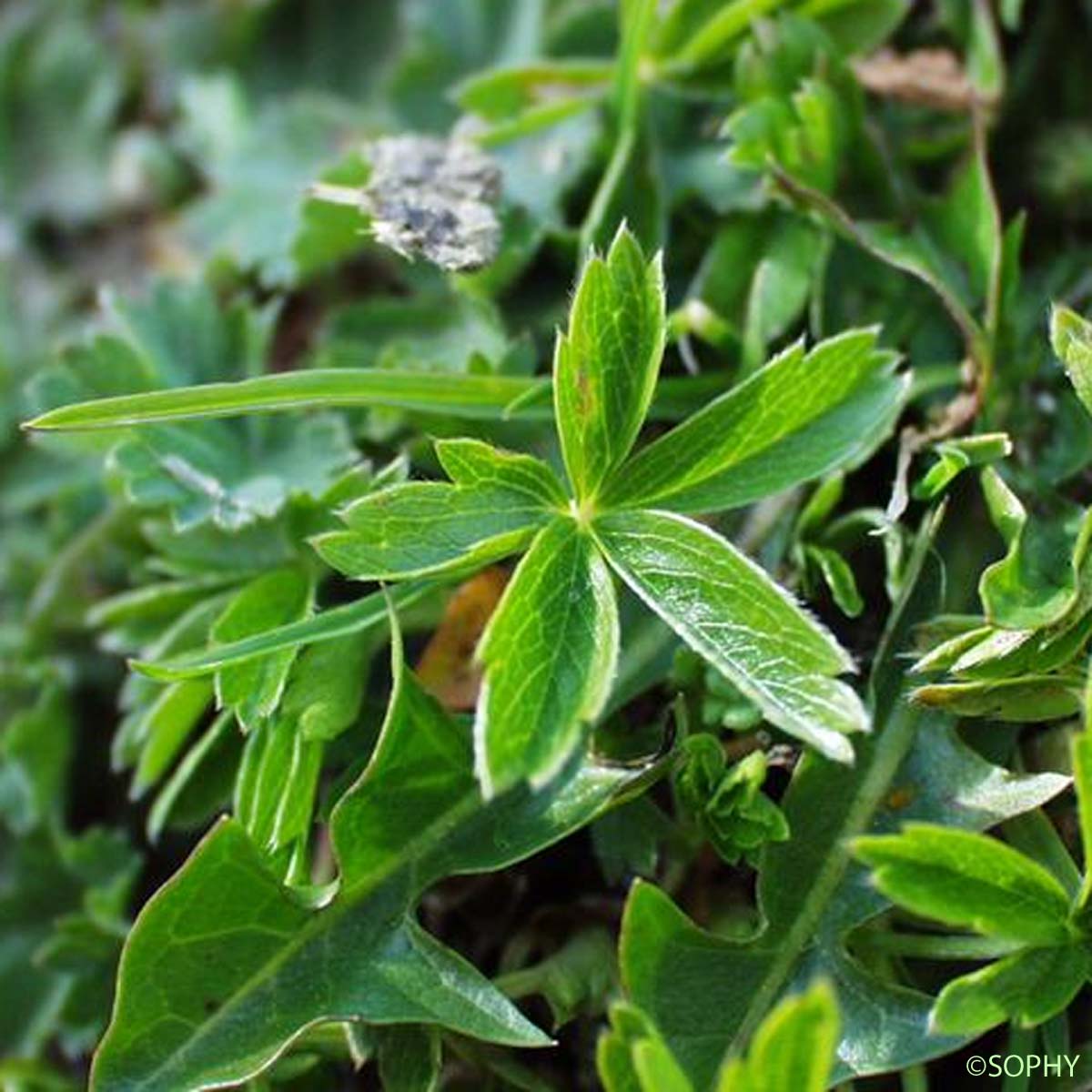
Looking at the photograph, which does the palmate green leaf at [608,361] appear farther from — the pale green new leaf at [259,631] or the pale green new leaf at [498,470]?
the pale green new leaf at [259,631]

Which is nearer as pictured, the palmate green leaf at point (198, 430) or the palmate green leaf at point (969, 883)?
the palmate green leaf at point (969, 883)

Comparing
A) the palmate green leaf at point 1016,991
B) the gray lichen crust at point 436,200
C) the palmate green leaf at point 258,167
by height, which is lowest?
the palmate green leaf at point 1016,991

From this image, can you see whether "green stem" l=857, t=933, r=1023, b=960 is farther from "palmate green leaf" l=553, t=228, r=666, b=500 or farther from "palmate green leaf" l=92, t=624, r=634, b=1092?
"palmate green leaf" l=553, t=228, r=666, b=500

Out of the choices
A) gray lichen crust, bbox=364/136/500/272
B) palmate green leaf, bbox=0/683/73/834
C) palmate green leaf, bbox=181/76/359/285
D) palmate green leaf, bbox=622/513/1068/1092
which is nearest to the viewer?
palmate green leaf, bbox=622/513/1068/1092

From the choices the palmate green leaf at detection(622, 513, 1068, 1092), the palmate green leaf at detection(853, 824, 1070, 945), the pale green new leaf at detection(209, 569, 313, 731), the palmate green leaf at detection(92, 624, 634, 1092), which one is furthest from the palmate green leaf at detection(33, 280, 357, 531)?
the palmate green leaf at detection(853, 824, 1070, 945)

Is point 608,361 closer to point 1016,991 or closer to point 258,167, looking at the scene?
point 1016,991

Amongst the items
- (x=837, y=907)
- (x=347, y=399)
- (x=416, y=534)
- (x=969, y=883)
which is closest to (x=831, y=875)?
(x=837, y=907)
